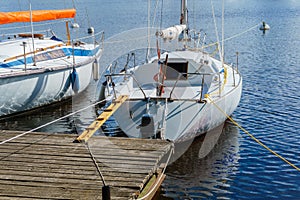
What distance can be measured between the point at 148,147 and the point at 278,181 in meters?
3.78

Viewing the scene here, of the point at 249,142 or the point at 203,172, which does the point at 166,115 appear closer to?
the point at 203,172

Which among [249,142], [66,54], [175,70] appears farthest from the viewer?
[66,54]

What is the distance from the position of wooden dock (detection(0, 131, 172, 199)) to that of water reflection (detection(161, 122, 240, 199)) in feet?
4.08

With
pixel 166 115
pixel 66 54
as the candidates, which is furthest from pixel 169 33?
pixel 66 54

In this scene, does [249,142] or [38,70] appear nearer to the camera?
[249,142]

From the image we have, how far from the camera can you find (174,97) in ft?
43.2

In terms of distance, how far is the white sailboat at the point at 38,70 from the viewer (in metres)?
16.0

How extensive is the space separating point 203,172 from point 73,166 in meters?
4.22

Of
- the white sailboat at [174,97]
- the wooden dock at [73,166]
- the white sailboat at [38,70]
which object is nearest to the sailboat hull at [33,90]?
the white sailboat at [38,70]

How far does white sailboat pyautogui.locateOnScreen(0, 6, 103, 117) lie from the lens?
52.5 ft

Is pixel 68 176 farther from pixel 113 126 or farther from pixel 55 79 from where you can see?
pixel 55 79

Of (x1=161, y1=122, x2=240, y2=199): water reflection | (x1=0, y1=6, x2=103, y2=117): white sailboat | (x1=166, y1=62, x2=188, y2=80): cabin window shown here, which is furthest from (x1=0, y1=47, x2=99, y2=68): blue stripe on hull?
(x1=161, y1=122, x2=240, y2=199): water reflection

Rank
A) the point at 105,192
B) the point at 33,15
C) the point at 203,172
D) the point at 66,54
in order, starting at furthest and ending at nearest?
the point at 66,54, the point at 33,15, the point at 203,172, the point at 105,192

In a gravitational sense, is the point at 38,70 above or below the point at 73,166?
above
